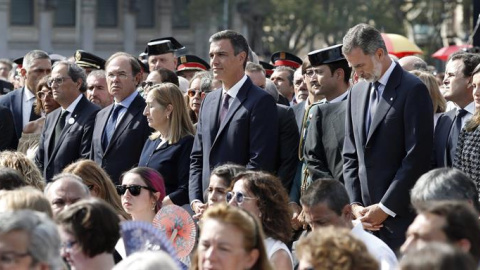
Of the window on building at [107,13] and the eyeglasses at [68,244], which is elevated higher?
the eyeglasses at [68,244]

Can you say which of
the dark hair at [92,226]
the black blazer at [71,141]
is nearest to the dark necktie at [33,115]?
the black blazer at [71,141]

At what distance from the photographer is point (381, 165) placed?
8.88 metres

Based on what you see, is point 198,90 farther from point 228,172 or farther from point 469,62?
point 228,172

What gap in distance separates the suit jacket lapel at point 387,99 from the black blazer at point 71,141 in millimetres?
3550

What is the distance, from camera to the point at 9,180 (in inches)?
335

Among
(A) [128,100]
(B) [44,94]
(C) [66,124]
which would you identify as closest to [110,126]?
(A) [128,100]

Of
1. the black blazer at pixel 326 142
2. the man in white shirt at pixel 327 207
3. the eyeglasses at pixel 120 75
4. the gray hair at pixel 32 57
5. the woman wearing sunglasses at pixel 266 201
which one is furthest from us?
the gray hair at pixel 32 57

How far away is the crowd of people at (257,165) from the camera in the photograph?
5.92 meters

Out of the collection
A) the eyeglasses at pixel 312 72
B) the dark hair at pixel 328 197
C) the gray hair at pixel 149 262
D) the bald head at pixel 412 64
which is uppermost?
the eyeglasses at pixel 312 72

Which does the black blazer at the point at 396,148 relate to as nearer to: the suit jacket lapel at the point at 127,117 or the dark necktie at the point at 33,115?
the suit jacket lapel at the point at 127,117

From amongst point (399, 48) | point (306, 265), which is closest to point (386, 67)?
point (306, 265)

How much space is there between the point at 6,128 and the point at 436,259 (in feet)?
Answer: 27.7

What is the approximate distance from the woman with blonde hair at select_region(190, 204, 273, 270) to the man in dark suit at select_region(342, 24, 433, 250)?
100 inches

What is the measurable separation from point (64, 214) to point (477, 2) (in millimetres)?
6903
